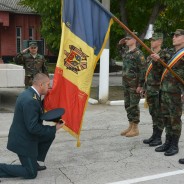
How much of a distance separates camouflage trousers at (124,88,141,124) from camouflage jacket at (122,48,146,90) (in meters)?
0.12

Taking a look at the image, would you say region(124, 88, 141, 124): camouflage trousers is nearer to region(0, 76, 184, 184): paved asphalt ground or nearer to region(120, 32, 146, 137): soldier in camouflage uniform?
region(120, 32, 146, 137): soldier in camouflage uniform

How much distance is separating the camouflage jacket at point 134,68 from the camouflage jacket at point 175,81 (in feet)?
2.89

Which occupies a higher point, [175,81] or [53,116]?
[175,81]

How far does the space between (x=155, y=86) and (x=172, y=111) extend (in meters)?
0.69

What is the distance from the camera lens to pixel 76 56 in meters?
5.27

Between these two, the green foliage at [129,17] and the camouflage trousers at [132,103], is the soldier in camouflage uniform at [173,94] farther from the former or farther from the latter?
the green foliage at [129,17]

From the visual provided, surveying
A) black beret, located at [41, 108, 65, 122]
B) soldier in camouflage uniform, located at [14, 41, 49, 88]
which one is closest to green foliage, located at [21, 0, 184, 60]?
soldier in camouflage uniform, located at [14, 41, 49, 88]

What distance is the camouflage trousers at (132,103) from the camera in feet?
21.8

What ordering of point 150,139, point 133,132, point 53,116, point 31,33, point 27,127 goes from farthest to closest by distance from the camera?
point 31,33
point 133,132
point 150,139
point 53,116
point 27,127

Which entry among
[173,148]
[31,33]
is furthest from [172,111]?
[31,33]

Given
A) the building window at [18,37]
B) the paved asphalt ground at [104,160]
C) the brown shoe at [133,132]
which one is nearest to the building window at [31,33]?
the building window at [18,37]

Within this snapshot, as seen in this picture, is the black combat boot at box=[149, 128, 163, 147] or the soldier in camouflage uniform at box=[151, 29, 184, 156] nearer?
the soldier in camouflage uniform at box=[151, 29, 184, 156]

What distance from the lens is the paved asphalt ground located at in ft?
15.6

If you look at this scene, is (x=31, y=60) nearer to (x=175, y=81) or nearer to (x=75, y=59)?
(x=75, y=59)
